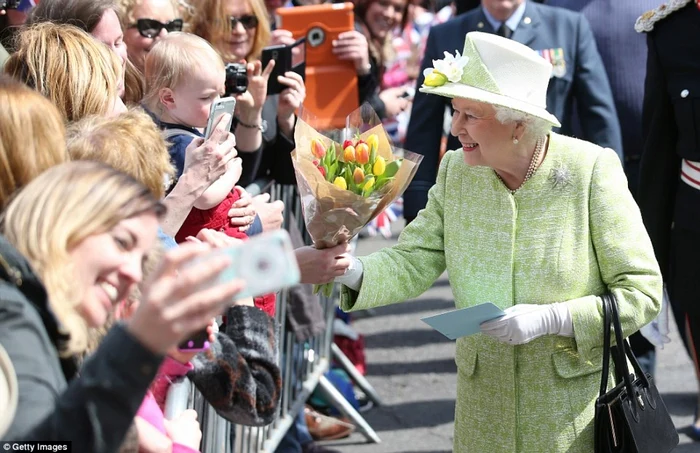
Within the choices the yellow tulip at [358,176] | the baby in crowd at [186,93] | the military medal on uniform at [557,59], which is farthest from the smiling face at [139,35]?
the military medal on uniform at [557,59]

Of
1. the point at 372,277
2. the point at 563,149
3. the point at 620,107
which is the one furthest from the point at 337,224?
the point at 620,107

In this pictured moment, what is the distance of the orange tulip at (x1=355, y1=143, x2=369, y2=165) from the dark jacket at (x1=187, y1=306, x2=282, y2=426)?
54 centimetres

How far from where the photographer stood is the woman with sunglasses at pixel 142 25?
3996 millimetres

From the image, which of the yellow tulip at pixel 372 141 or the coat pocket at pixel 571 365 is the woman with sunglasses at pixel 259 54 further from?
the coat pocket at pixel 571 365

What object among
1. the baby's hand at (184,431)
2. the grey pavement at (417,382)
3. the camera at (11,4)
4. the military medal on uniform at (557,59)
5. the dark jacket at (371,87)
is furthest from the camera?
the dark jacket at (371,87)

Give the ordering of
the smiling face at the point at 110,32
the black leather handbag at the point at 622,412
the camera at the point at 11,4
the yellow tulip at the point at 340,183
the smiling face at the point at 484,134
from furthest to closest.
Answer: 1. the camera at the point at 11,4
2. the smiling face at the point at 110,32
3. the smiling face at the point at 484,134
4. the black leather handbag at the point at 622,412
5. the yellow tulip at the point at 340,183

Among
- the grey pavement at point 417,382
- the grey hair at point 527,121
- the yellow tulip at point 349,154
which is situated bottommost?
the grey pavement at point 417,382

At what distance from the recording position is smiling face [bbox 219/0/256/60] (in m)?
4.47

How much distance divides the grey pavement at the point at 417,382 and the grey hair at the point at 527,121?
2302mm

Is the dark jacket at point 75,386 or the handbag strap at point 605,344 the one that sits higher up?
the dark jacket at point 75,386

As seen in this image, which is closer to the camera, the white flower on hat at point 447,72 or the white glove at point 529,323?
the white glove at point 529,323

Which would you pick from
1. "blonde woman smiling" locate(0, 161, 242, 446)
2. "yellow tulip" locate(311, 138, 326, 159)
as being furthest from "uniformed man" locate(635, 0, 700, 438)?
"blonde woman smiling" locate(0, 161, 242, 446)

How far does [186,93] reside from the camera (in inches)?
134

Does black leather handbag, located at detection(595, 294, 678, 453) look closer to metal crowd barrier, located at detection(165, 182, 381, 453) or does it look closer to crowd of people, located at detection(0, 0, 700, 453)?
crowd of people, located at detection(0, 0, 700, 453)
